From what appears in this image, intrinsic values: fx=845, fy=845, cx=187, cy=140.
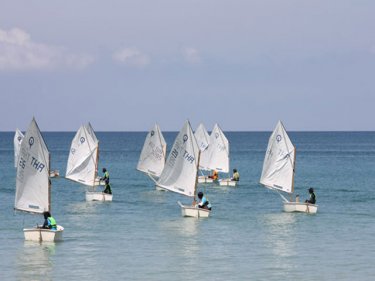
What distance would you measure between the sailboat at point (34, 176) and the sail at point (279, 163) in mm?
23981

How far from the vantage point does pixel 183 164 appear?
6156cm

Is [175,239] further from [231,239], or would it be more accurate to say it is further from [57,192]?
→ [57,192]

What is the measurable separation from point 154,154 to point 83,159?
11334 mm

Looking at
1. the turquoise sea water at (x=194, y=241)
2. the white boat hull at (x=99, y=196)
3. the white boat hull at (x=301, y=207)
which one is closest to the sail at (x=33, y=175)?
the turquoise sea water at (x=194, y=241)

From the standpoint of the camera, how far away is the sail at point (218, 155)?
3971 inches

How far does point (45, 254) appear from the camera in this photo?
43250 millimetres

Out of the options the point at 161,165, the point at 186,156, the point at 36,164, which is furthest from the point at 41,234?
the point at 161,165

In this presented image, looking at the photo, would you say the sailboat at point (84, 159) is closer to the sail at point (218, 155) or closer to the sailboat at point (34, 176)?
the sail at point (218, 155)

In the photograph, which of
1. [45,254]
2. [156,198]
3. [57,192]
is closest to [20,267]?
[45,254]

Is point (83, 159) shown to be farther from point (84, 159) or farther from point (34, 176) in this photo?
point (34, 176)

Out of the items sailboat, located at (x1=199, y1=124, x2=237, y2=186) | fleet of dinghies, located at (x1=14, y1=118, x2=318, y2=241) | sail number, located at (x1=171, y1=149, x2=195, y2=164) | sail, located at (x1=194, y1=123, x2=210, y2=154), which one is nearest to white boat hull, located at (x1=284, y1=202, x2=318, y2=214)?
fleet of dinghies, located at (x1=14, y1=118, x2=318, y2=241)

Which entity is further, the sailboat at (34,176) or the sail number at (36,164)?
the sail number at (36,164)

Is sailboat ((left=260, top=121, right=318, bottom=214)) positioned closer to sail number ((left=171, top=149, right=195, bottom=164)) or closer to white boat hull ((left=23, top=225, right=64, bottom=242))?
sail number ((left=171, top=149, right=195, bottom=164))

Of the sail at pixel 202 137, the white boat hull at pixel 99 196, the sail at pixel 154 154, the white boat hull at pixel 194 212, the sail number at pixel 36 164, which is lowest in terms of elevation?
the white boat hull at pixel 194 212
